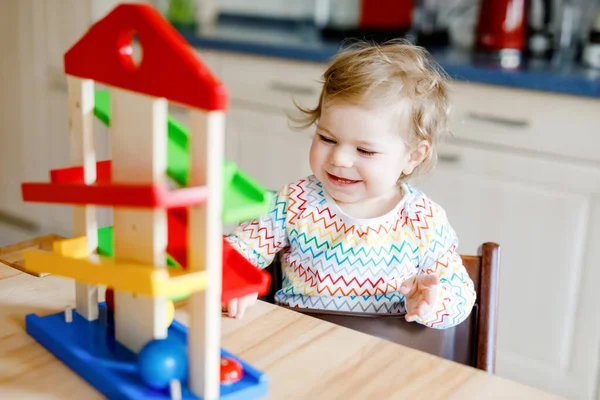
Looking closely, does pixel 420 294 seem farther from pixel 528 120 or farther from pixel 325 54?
pixel 325 54

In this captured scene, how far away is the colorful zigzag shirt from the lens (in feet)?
3.88

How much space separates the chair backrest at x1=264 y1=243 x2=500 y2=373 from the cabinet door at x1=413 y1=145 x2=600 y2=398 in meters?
0.81

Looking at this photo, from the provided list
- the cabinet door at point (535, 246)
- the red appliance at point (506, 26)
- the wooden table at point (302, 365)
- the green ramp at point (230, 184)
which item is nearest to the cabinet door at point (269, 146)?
the cabinet door at point (535, 246)

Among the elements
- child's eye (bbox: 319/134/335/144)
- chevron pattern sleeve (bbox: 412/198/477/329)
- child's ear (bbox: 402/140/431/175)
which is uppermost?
child's eye (bbox: 319/134/335/144)

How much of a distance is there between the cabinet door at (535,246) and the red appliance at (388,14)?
0.75 meters

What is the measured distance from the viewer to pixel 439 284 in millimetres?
1056

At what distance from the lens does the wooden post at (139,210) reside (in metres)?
0.68

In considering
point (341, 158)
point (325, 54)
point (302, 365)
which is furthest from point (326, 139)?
point (325, 54)

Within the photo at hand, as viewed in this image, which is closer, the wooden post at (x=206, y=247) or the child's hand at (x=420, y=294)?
the wooden post at (x=206, y=247)

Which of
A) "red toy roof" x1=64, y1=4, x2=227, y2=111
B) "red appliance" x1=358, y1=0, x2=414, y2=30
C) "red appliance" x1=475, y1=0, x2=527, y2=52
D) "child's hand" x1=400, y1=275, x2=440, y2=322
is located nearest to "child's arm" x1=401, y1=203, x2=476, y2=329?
"child's hand" x1=400, y1=275, x2=440, y2=322

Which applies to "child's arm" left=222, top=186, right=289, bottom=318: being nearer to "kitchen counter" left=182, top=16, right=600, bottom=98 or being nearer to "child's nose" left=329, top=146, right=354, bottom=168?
"child's nose" left=329, top=146, right=354, bottom=168

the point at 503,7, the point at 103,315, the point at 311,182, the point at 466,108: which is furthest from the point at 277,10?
the point at 103,315

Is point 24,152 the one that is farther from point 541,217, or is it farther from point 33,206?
point 541,217

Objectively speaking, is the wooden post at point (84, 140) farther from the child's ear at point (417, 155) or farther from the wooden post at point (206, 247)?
the child's ear at point (417, 155)
